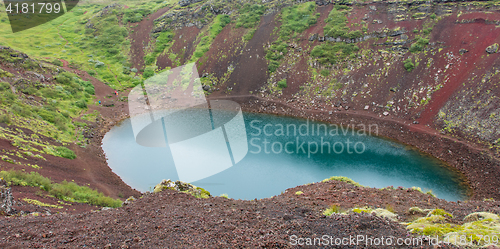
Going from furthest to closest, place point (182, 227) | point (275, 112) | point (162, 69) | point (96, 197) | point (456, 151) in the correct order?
1. point (162, 69)
2. point (275, 112)
3. point (456, 151)
4. point (96, 197)
5. point (182, 227)

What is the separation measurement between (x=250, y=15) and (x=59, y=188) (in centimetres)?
4805

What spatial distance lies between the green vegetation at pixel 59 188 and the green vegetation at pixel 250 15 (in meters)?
43.9

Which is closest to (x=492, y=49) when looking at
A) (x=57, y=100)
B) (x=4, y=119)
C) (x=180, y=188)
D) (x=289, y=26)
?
(x=289, y=26)

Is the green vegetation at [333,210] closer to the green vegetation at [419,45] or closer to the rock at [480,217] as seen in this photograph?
the rock at [480,217]

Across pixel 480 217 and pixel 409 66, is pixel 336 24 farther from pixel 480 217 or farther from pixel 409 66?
pixel 480 217

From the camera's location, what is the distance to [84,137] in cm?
3161

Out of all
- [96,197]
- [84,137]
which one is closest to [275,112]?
[84,137]

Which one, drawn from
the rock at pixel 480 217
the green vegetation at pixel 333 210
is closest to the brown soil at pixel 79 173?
the green vegetation at pixel 333 210

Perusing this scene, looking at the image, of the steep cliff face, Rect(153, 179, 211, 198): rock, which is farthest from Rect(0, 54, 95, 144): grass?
the steep cliff face

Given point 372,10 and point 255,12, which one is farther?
point 255,12

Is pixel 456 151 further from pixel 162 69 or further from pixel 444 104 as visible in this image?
pixel 162 69

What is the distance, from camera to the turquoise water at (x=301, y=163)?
78.7 ft

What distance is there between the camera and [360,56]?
1686 inches

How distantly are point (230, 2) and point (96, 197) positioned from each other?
52908 millimetres
